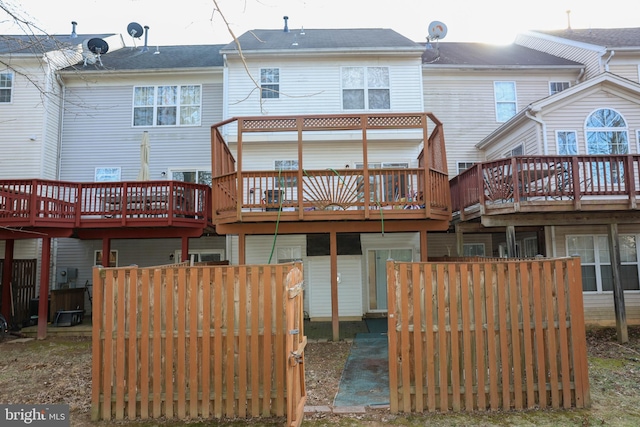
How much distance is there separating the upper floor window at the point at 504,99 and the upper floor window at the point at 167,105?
10771mm

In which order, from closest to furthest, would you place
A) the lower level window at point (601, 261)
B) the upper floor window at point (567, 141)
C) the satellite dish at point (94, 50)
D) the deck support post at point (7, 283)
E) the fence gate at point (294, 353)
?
the fence gate at point (294, 353), the upper floor window at point (567, 141), the lower level window at point (601, 261), the deck support post at point (7, 283), the satellite dish at point (94, 50)

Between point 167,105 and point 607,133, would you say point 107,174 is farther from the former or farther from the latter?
point 607,133

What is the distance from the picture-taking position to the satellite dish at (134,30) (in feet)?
54.4

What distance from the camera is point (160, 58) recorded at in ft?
48.9

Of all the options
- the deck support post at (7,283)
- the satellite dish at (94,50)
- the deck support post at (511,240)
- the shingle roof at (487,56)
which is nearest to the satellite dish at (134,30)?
the satellite dish at (94,50)

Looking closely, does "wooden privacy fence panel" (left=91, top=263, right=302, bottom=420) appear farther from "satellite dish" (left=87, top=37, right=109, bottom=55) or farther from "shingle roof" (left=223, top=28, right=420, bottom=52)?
"satellite dish" (left=87, top=37, right=109, bottom=55)

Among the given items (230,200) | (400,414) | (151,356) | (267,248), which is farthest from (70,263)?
(400,414)

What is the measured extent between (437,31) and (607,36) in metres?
6.54

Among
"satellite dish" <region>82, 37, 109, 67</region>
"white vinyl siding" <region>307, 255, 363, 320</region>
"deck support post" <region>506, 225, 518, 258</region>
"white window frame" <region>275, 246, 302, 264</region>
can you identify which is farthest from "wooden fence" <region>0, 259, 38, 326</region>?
"deck support post" <region>506, 225, 518, 258</region>

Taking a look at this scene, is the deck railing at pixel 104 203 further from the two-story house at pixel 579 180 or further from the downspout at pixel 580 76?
the downspout at pixel 580 76

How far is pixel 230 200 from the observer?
8.71 m

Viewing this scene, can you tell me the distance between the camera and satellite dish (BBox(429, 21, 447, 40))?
50.4ft

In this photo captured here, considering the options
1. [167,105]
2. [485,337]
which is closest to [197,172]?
[167,105]

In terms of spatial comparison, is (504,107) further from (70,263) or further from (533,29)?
(70,263)
